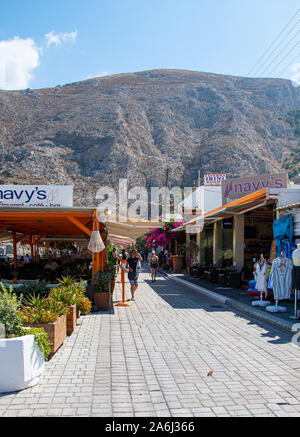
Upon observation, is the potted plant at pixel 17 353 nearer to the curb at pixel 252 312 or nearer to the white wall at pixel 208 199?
the curb at pixel 252 312

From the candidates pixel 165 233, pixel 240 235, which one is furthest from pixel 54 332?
pixel 165 233

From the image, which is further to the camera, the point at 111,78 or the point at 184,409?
the point at 111,78

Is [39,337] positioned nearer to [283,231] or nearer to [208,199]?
[283,231]

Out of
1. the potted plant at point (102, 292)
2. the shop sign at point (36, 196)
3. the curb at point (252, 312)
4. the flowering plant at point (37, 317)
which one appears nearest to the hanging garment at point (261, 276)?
the curb at point (252, 312)

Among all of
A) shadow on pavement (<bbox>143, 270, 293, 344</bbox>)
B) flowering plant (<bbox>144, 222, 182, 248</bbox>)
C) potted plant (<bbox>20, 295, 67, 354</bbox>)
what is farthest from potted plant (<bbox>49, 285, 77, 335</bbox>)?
flowering plant (<bbox>144, 222, 182, 248</bbox>)

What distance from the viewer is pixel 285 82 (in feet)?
395

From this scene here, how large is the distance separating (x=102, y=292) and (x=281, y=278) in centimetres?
448

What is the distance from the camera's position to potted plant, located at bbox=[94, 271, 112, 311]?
393 inches

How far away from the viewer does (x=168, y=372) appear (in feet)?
16.7

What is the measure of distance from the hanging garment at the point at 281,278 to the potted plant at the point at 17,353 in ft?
20.7

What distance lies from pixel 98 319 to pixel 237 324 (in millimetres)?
3074

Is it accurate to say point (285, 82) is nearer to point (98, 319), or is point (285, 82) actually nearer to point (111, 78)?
point (111, 78)

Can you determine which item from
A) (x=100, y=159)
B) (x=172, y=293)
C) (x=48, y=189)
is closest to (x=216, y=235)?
(x=172, y=293)

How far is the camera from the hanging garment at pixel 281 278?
9.40 metres
